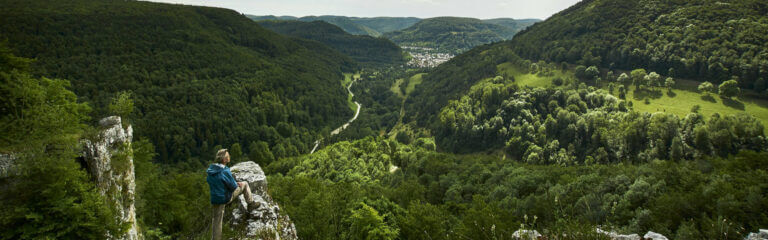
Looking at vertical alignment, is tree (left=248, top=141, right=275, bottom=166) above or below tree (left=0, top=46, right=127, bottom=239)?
below

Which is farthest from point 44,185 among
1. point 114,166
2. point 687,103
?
point 687,103

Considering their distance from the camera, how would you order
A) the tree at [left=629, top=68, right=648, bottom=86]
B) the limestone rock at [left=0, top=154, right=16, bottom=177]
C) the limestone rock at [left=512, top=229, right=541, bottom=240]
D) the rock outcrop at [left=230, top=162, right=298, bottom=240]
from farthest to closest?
the tree at [left=629, top=68, right=648, bottom=86] < the rock outcrop at [left=230, top=162, right=298, bottom=240] < the limestone rock at [left=0, top=154, right=16, bottom=177] < the limestone rock at [left=512, top=229, right=541, bottom=240]

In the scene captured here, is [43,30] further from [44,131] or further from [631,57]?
[631,57]

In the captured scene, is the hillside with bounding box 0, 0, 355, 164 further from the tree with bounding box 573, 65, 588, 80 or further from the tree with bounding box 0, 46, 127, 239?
the tree with bounding box 573, 65, 588, 80

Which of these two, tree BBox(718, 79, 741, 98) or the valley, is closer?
the valley

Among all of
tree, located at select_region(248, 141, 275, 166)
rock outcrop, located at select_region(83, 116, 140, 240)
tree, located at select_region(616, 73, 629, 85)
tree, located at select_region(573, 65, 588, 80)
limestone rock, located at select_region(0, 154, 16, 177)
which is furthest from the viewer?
tree, located at select_region(573, 65, 588, 80)

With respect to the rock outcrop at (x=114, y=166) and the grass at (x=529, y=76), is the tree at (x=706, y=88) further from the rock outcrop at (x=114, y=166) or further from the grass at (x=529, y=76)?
the rock outcrop at (x=114, y=166)

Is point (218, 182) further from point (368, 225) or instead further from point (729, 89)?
point (729, 89)

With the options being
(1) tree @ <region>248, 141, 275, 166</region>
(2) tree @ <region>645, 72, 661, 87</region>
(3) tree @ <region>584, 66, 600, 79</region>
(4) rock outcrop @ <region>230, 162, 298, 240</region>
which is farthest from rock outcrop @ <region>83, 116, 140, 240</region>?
(3) tree @ <region>584, 66, 600, 79</region>

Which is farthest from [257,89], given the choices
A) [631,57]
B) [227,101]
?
[631,57]
